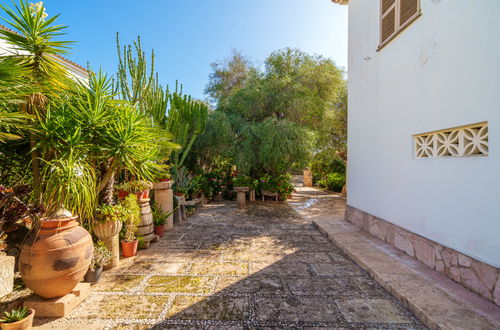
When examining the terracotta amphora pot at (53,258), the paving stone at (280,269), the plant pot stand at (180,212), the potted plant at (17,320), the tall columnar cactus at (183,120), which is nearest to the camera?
the potted plant at (17,320)

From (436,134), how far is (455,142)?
329 mm

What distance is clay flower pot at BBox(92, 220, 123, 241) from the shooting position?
356 cm

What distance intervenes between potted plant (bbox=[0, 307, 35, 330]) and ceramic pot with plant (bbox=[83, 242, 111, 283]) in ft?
2.95

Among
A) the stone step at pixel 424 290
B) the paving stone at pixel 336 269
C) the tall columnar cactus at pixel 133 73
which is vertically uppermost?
the tall columnar cactus at pixel 133 73

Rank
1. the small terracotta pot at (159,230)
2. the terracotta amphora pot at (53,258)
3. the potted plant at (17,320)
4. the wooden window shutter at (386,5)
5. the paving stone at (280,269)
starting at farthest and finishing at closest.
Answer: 1. the small terracotta pot at (159,230)
2. the wooden window shutter at (386,5)
3. the paving stone at (280,269)
4. the terracotta amphora pot at (53,258)
5. the potted plant at (17,320)

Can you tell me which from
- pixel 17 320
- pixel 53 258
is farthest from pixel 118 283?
pixel 17 320

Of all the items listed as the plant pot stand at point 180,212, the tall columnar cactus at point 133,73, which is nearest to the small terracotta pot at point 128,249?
the plant pot stand at point 180,212

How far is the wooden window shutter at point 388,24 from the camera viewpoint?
15.1ft

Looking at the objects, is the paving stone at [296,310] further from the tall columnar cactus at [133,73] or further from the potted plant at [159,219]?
the tall columnar cactus at [133,73]

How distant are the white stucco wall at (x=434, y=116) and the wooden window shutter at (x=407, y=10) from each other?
28cm

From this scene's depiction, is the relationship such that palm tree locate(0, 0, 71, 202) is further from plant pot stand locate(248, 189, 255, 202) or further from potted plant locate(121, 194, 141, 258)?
plant pot stand locate(248, 189, 255, 202)

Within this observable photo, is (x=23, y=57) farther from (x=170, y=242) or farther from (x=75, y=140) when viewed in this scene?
(x=170, y=242)

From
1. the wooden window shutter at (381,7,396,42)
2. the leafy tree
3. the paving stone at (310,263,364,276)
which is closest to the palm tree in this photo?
the paving stone at (310,263,364,276)

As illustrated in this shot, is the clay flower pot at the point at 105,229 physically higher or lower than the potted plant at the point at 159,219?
higher
